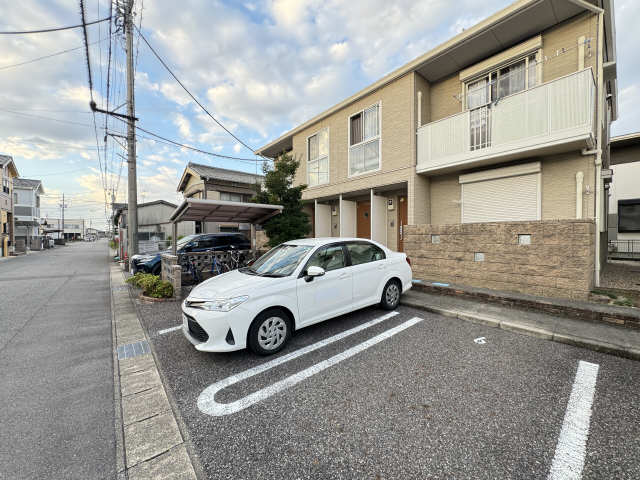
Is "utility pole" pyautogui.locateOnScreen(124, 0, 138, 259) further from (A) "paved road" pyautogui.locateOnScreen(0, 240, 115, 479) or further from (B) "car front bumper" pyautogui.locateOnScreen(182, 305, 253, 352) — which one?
(B) "car front bumper" pyautogui.locateOnScreen(182, 305, 253, 352)

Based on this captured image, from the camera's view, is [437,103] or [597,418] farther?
[437,103]

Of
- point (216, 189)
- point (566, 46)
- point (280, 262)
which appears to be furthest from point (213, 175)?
point (566, 46)

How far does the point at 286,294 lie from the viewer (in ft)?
11.3

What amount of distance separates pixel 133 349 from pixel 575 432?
4826 mm

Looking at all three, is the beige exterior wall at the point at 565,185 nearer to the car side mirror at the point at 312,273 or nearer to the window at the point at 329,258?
the window at the point at 329,258

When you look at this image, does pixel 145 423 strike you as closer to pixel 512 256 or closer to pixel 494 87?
pixel 512 256

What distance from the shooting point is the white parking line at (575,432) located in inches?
67.9

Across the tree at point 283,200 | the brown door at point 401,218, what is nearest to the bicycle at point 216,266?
the tree at point 283,200

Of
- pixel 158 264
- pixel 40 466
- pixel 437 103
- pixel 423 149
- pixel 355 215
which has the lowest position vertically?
pixel 40 466

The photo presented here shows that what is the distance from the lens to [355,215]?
10656 mm

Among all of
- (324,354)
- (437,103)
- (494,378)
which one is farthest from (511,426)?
(437,103)

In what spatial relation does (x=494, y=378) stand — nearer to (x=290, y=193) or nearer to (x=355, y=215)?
(x=290, y=193)

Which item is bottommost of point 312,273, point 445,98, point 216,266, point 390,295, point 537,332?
point 537,332

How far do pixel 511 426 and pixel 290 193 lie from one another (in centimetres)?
711
